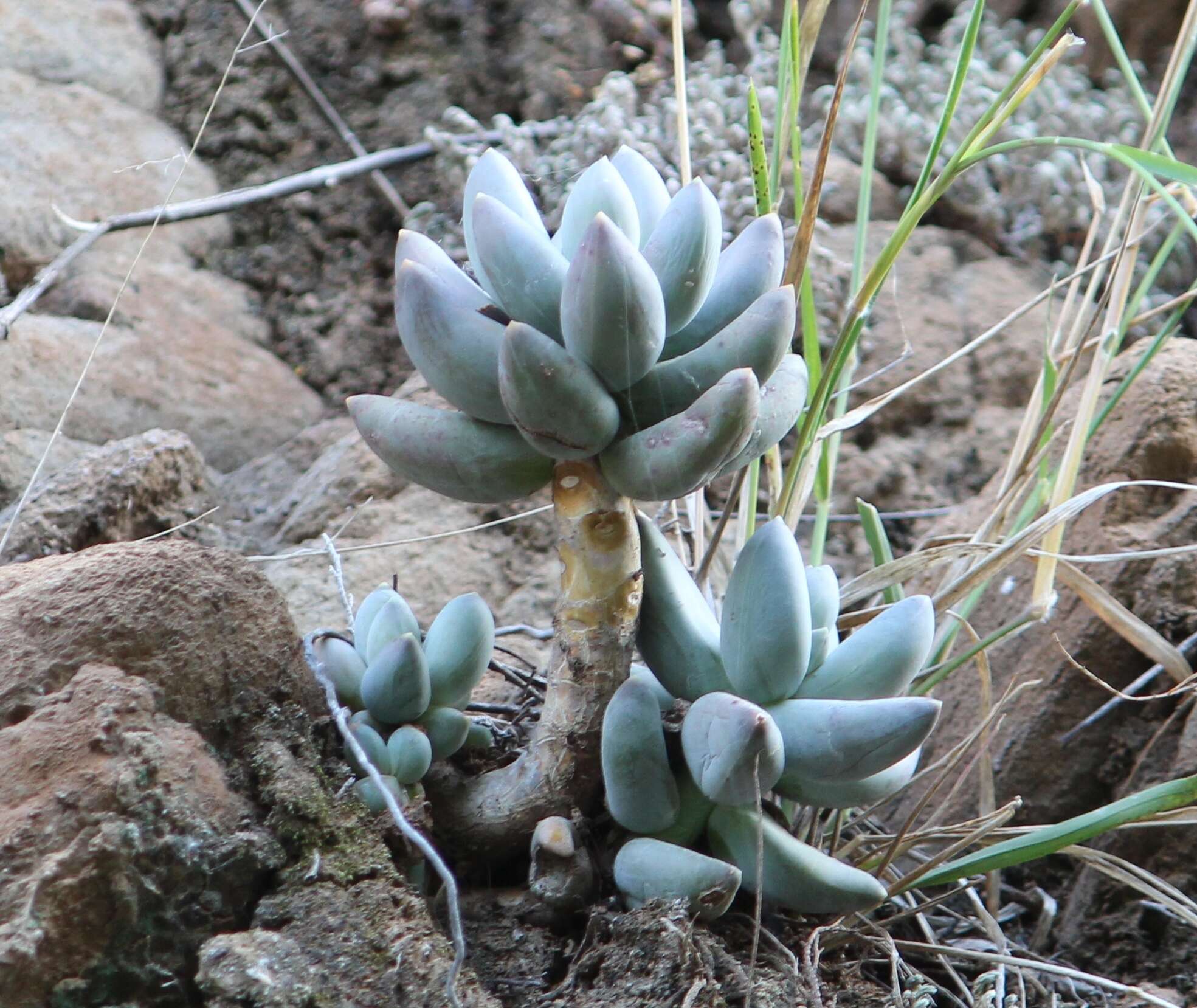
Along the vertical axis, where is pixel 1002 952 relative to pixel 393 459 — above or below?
below

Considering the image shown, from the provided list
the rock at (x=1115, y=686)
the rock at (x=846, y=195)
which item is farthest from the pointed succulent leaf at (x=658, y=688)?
the rock at (x=846, y=195)

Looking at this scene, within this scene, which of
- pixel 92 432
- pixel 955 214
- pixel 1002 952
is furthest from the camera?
pixel 955 214

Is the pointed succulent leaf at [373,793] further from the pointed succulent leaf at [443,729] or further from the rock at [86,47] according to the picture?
the rock at [86,47]

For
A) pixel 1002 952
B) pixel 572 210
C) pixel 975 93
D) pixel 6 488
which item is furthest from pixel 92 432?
pixel 975 93

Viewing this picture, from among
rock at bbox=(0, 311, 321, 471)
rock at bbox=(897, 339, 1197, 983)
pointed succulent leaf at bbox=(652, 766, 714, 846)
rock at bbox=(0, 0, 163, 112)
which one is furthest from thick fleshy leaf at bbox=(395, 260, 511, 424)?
rock at bbox=(0, 0, 163, 112)

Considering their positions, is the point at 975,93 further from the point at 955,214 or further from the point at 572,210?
the point at 572,210

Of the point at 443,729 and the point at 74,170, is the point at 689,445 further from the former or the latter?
the point at 74,170
